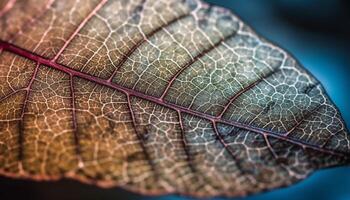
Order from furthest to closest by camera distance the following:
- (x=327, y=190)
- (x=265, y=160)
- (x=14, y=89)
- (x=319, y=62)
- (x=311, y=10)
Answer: (x=311, y=10)
(x=319, y=62)
(x=327, y=190)
(x=14, y=89)
(x=265, y=160)

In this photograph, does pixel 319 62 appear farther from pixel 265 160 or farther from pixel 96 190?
pixel 265 160

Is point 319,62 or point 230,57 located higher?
point 319,62

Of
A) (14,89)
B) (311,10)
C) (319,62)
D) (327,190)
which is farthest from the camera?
(311,10)

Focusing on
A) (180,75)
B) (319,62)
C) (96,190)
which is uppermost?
(319,62)

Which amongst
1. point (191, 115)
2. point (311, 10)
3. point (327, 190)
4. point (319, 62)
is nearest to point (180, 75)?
point (191, 115)

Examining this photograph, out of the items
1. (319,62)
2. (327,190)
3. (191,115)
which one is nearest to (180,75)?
(191,115)

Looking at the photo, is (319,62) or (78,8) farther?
(319,62)
